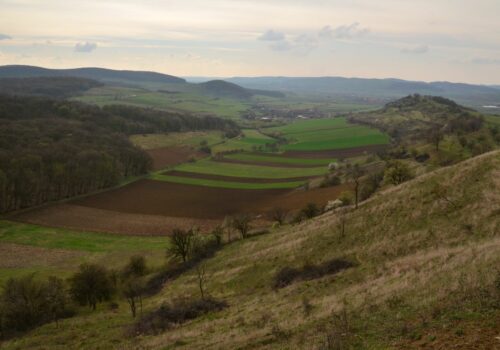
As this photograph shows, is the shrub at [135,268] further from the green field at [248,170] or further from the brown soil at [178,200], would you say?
the green field at [248,170]

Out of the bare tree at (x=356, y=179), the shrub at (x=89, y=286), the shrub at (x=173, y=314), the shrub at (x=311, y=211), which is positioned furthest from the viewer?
the shrub at (x=311, y=211)

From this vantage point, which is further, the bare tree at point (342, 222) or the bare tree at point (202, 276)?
the bare tree at point (342, 222)

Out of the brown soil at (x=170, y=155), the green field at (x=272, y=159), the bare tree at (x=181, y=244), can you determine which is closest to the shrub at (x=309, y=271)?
the bare tree at (x=181, y=244)

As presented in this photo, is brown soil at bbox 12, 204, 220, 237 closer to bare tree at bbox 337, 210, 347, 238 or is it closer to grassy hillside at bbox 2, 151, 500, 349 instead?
grassy hillside at bbox 2, 151, 500, 349

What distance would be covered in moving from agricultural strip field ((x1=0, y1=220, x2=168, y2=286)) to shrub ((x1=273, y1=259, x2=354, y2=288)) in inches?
1269

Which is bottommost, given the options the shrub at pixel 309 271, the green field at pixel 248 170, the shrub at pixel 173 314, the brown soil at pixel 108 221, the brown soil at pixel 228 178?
the brown soil at pixel 108 221

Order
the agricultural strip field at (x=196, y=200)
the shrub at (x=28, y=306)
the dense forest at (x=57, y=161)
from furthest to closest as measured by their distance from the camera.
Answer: the dense forest at (x=57, y=161) → the agricultural strip field at (x=196, y=200) → the shrub at (x=28, y=306)

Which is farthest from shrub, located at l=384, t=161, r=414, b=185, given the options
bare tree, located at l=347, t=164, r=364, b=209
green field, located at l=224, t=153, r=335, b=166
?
green field, located at l=224, t=153, r=335, b=166

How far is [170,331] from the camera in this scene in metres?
31.4

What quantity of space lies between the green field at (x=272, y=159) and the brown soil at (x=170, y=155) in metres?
16.8

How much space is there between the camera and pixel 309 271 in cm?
3875

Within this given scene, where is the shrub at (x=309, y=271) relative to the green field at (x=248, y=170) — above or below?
above

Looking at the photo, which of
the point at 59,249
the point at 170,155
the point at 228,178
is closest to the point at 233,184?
the point at 228,178

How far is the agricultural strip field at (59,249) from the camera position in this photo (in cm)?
6602
